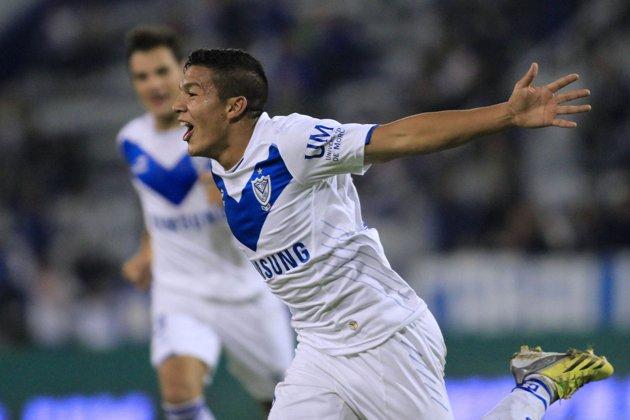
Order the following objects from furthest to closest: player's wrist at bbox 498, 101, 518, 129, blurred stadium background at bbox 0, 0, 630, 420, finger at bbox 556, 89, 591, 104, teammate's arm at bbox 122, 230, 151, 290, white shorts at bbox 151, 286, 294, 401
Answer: blurred stadium background at bbox 0, 0, 630, 420 < teammate's arm at bbox 122, 230, 151, 290 < white shorts at bbox 151, 286, 294, 401 < player's wrist at bbox 498, 101, 518, 129 < finger at bbox 556, 89, 591, 104

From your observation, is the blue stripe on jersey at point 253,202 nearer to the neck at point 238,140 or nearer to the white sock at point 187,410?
the neck at point 238,140

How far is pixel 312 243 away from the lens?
15.5 feet

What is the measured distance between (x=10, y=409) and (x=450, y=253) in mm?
3917

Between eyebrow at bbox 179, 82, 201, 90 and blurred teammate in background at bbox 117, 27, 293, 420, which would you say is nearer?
eyebrow at bbox 179, 82, 201, 90

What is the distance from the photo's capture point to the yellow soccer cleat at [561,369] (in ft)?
17.2

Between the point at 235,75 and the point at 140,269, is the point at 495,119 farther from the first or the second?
the point at 140,269

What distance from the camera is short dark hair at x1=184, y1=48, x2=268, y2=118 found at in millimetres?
4766

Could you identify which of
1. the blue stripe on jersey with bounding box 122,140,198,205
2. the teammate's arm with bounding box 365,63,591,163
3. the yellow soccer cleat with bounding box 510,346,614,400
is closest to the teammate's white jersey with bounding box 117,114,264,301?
the blue stripe on jersey with bounding box 122,140,198,205

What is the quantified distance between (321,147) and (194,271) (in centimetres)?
250

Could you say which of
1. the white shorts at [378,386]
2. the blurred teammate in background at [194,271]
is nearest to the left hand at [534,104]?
the white shorts at [378,386]

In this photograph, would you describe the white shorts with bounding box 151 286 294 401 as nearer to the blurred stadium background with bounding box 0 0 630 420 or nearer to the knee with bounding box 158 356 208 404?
the knee with bounding box 158 356 208 404

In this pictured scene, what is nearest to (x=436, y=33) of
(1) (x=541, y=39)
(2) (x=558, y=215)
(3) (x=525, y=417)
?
(1) (x=541, y=39)

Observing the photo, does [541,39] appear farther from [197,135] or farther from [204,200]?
[197,135]

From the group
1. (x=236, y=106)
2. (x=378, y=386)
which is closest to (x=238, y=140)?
(x=236, y=106)
